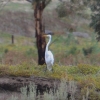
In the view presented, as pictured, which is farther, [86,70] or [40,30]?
[40,30]

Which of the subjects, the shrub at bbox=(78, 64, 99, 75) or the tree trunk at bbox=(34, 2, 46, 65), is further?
the tree trunk at bbox=(34, 2, 46, 65)

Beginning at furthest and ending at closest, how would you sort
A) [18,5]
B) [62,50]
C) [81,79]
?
[18,5] < [62,50] < [81,79]

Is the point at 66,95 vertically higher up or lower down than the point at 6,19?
higher up

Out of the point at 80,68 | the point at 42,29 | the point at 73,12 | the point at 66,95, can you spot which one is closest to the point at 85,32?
the point at 73,12

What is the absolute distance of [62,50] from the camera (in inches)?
1459

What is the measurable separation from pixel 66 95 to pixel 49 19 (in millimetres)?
44691

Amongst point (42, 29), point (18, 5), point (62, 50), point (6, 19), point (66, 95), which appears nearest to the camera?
point (66, 95)

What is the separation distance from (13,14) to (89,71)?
3961 cm

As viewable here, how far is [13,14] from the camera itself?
52.5m

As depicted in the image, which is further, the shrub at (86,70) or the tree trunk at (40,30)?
the tree trunk at (40,30)

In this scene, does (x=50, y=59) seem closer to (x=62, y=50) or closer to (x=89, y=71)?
(x=89, y=71)

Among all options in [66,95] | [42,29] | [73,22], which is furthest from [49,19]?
[66,95]

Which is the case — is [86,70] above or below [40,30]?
above

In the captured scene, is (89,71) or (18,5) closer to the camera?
(89,71)
